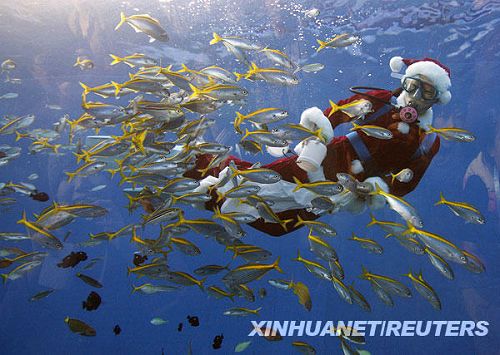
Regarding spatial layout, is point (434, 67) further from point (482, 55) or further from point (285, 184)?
point (482, 55)

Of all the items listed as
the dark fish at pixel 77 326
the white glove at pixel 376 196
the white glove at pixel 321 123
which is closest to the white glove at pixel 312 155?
the white glove at pixel 321 123

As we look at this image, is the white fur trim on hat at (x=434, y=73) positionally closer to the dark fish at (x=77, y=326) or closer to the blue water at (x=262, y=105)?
the dark fish at (x=77, y=326)

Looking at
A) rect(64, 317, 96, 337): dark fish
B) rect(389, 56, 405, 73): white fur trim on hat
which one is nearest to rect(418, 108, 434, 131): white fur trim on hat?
rect(389, 56, 405, 73): white fur trim on hat

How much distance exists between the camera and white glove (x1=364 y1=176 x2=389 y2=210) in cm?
440

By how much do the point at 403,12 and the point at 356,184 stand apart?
27.2 ft

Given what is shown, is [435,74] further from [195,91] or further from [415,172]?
[195,91]

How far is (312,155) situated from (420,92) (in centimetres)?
134

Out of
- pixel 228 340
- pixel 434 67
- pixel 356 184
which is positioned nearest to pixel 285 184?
pixel 356 184

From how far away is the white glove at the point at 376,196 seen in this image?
14.4ft

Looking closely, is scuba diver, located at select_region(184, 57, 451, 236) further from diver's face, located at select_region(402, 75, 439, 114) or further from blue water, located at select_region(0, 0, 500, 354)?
blue water, located at select_region(0, 0, 500, 354)

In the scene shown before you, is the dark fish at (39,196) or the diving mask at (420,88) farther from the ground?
the diving mask at (420,88)

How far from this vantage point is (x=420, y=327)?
1413 centimetres

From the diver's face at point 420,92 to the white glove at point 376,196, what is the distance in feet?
2.98

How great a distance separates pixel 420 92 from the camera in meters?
4.35
